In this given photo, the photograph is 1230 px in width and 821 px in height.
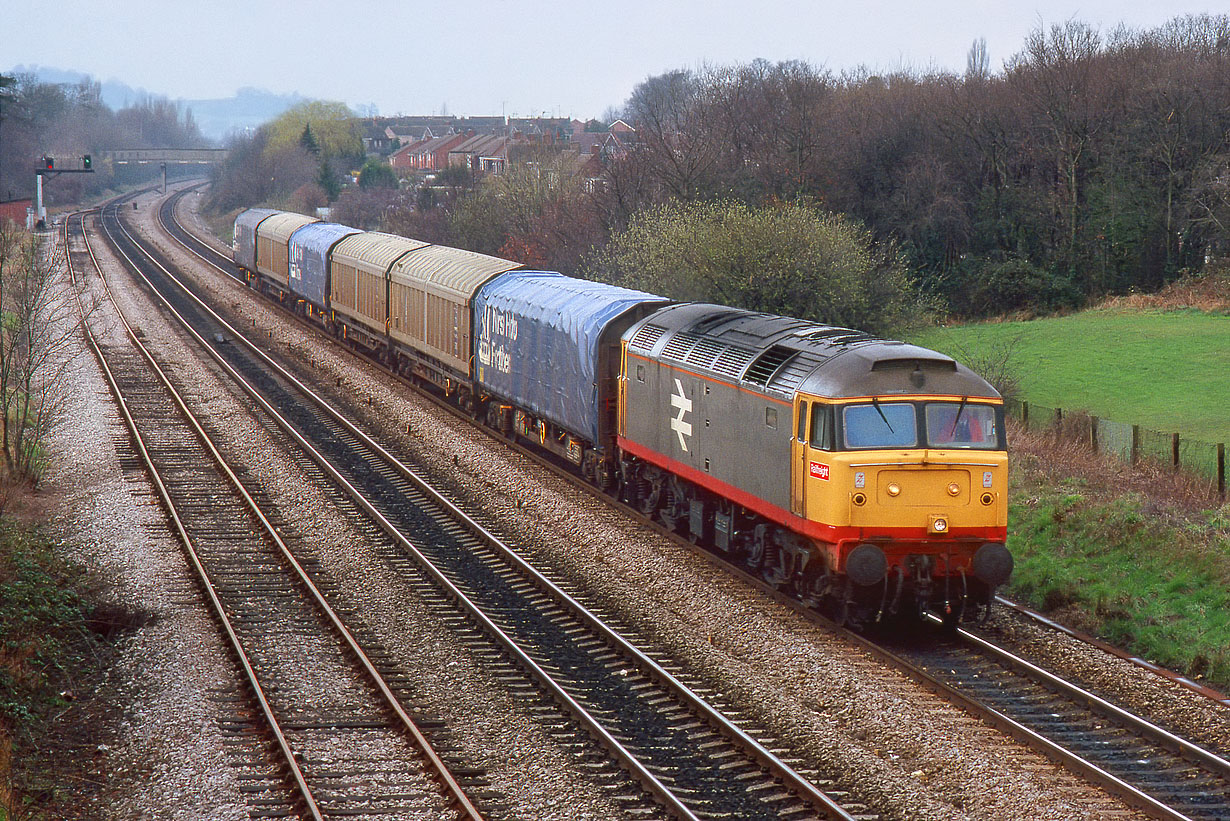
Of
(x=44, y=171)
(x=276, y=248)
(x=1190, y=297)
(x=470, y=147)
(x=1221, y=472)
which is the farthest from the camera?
(x=470, y=147)

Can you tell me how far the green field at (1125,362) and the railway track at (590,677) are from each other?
16.3 metres

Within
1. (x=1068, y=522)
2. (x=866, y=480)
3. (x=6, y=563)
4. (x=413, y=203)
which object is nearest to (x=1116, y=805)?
(x=866, y=480)

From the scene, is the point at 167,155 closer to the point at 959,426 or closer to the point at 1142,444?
the point at 1142,444

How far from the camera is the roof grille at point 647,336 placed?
19362mm

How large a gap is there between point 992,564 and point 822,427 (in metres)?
2.48

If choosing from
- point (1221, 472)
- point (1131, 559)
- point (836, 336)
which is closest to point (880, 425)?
point (836, 336)

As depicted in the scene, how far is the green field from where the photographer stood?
30.0m

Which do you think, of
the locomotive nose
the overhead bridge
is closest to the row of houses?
the overhead bridge

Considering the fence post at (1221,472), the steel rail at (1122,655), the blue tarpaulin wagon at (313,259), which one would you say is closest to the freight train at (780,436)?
the steel rail at (1122,655)

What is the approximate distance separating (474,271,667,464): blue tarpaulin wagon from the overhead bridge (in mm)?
150783

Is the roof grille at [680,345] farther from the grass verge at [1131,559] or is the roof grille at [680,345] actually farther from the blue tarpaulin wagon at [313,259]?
the blue tarpaulin wagon at [313,259]

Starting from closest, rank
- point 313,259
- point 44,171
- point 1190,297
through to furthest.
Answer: point 313,259 → point 1190,297 → point 44,171

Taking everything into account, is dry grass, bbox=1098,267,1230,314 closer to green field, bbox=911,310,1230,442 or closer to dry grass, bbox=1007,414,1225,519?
green field, bbox=911,310,1230,442

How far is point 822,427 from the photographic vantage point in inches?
560
